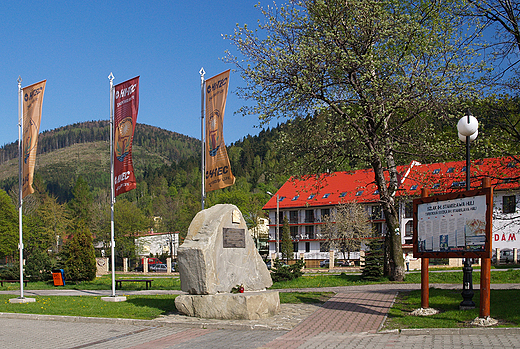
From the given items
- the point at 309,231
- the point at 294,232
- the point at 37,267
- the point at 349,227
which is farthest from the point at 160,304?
the point at 294,232

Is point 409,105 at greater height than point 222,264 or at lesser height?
greater

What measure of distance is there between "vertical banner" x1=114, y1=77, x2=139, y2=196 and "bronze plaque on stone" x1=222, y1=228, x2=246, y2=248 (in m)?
4.98

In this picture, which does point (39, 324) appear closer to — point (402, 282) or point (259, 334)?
point (259, 334)

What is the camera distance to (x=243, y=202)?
76.5 meters

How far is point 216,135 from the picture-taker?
15.9 m

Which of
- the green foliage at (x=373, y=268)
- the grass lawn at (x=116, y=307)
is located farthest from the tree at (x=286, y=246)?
the grass lawn at (x=116, y=307)

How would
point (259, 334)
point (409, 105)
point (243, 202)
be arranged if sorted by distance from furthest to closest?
point (243, 202)
point (409, 105)
point (259, 334)

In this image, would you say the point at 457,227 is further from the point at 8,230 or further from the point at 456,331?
the point at 8,230

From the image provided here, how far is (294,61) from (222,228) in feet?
25.2

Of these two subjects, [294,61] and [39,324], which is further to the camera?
[294,61]

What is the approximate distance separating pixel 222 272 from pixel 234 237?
39.9 inches

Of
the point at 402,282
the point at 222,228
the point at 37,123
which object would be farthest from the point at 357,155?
the point at 37,123

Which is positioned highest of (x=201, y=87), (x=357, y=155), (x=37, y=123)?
(x=201, y=87)

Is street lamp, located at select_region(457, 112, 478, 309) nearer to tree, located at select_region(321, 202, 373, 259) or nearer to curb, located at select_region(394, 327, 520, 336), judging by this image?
curb, located at select_region(394, 327, 520, 336)
